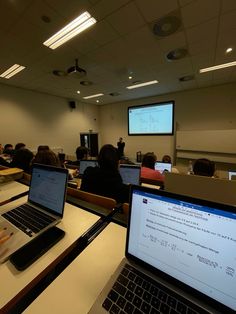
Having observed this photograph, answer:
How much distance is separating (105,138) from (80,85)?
3783 millimetres

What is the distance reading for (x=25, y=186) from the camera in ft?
5.92

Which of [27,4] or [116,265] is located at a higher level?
[27,4]

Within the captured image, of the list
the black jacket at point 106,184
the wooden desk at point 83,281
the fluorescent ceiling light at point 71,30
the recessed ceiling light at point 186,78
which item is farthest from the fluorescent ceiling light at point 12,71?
the wooden desk at point 83,281

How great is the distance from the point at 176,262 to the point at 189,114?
6350mm

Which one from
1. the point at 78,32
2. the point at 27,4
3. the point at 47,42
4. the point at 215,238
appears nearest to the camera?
the point at 215,238

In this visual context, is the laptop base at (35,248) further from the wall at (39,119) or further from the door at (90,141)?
the door at (90,141)

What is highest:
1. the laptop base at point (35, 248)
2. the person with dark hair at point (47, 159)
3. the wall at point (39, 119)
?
the wall at point (39, 119)

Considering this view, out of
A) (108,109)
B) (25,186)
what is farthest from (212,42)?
(108,109)

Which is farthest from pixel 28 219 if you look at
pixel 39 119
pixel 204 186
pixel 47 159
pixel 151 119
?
pixel 151 119

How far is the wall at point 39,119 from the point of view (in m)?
5.12

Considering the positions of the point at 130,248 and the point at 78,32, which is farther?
the point at 78,32

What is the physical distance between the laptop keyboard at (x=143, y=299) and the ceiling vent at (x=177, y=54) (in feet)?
12.5

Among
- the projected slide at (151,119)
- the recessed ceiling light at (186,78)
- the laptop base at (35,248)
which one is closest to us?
the laptop base at (35,248)

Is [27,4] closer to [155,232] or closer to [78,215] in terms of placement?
[78,215]
